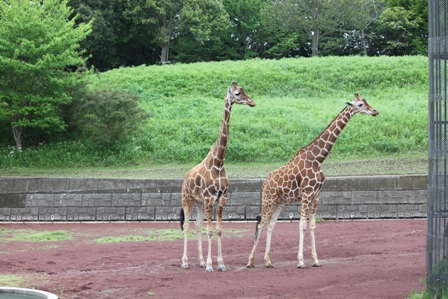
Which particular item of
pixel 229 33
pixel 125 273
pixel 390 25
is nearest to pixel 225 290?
pixel 125 273

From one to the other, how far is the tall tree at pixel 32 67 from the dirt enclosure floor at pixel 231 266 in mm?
10206

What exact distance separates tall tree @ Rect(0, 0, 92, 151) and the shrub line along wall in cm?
660

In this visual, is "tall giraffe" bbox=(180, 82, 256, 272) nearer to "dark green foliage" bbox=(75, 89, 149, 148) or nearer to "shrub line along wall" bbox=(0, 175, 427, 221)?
"shrub line along wall" bbox=(0, 175, 427, 221)

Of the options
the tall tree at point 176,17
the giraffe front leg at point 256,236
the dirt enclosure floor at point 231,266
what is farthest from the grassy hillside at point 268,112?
the giraffe front leg at point 256,236

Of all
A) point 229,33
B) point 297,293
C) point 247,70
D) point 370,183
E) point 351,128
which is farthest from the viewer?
point 229,33

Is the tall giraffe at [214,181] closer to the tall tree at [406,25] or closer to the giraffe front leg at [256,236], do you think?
the giraffe front leg at [256,236]

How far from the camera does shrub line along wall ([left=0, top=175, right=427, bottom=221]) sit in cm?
2397

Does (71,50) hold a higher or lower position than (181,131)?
higher

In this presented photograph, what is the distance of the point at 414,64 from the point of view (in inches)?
1741

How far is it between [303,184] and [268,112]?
21.9 metres

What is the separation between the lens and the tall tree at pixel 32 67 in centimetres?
3003

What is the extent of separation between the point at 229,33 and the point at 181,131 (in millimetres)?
31081

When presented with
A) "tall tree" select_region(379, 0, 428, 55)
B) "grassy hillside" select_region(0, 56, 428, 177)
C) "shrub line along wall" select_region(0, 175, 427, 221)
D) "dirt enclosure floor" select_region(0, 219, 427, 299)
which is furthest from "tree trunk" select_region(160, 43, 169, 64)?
"dirt enclosure floor" select_region(0, 219, 427, 299)

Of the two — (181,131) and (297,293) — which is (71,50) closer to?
(181,131)
